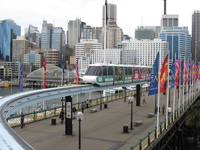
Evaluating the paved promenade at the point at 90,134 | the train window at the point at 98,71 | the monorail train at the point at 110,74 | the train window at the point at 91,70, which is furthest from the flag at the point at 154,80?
the train window at the point at 91,70

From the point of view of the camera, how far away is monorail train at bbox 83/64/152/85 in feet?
93.9

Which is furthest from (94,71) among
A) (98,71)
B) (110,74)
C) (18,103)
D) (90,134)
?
(18,103)

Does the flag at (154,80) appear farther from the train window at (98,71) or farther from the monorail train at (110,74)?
the train window at (98,71)

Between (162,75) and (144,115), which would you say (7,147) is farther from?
(144,115)

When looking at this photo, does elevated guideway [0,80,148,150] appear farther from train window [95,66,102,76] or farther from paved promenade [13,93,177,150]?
paved promenade [13,93,177,150]

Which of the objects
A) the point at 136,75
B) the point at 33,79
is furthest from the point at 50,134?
the point at 33,79

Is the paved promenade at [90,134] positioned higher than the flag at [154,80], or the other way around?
the flag at [154,80]

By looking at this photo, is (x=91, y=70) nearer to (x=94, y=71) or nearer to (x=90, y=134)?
(x=94, y=71)

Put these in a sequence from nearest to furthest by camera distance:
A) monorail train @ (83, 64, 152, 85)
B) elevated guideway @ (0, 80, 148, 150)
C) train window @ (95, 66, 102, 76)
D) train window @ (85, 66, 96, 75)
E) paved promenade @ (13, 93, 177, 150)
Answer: elevated guideway @ (0, 80, 148, 150) → paved promenade @ (13, 93, 177, 150) → monorail train @ (83, 64, 152, 85) → train window @ (95, 66, 102, 76) → train window @ (85, 66, 96, 75)

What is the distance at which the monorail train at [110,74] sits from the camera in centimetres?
2862

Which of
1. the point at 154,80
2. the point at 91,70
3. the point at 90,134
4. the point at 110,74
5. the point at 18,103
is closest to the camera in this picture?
the point at 18,103

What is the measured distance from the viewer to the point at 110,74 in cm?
3144

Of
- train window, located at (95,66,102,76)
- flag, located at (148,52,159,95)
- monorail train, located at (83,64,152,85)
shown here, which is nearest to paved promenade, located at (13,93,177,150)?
flag, located at (148,52,159,95)

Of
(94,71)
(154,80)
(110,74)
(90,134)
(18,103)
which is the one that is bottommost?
(90,134)
